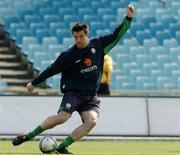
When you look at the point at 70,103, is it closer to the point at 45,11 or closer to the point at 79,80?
the point at 79,80

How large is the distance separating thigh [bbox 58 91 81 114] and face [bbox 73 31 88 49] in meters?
0.70

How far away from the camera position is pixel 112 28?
23.2 meters

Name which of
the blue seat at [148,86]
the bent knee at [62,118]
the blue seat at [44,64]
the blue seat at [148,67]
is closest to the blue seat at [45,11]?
the blue seat at [44,64]

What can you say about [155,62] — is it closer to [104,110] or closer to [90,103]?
[104,110]

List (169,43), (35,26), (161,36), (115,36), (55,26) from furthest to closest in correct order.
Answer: (161,36), (169,43), (55,26), (35,26), (115,36)

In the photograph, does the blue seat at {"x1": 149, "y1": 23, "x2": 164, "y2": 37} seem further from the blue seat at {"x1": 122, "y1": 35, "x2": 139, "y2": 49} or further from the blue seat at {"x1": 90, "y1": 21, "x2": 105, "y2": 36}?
the blue seat at {"x1": 90, "y1": 21, "x2": 105, "y2": 36}

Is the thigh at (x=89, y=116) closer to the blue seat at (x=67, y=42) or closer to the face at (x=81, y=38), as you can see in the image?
the face at (x=81, y=38)

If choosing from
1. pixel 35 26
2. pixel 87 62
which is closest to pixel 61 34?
pixel 35 26

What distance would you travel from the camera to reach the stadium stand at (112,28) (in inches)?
826

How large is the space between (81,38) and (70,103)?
0.94 m

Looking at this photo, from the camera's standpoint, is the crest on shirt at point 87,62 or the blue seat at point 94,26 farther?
the blue seat at point 94,26

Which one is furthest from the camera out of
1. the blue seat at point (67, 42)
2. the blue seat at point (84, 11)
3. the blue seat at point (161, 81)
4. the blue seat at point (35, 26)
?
the blue seat at point (84, 11)

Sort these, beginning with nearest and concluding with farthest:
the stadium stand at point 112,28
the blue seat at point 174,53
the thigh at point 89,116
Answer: the thigh at point 89,116
the stadium stand at point 112,28
the blue seat at point 174,53

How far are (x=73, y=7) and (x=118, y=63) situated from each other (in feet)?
11.6
